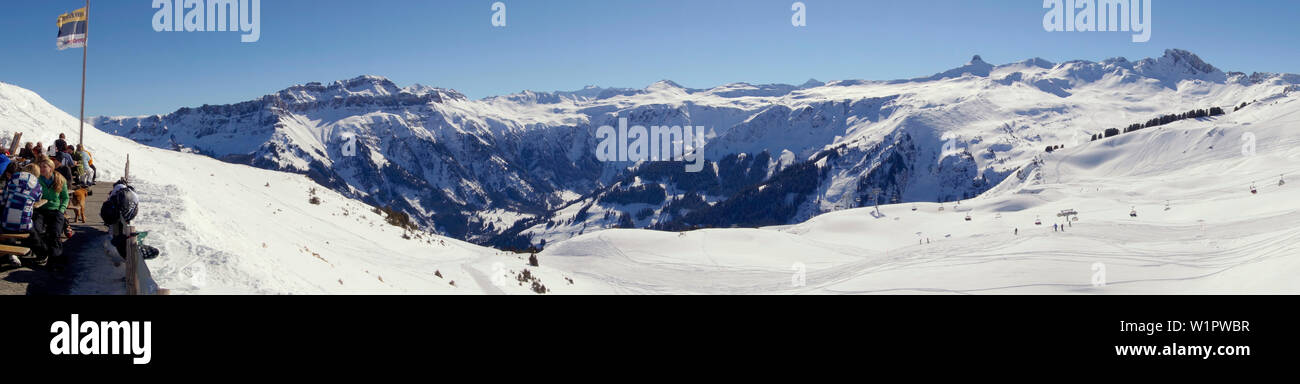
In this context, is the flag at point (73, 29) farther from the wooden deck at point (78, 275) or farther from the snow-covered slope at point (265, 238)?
the wooden deck at point (78, 275)

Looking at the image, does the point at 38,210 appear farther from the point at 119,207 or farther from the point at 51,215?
the point at 119,207

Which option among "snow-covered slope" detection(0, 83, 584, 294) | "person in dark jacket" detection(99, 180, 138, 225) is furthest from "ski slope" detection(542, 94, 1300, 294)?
"person in dark jacket" detection(99, 180, 138, 225)

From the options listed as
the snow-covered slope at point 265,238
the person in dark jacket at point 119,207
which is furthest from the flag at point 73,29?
the person in dark jacket at point 119,207

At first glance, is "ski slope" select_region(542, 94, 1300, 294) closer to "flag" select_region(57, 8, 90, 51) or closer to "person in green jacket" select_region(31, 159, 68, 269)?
"flag" select_region(57, 8, 90, 51)

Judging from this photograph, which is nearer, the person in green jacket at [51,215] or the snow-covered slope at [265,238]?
the snow-covered slope at [265,238]

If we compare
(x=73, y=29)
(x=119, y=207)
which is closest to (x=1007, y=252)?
(x=119, y=207)
